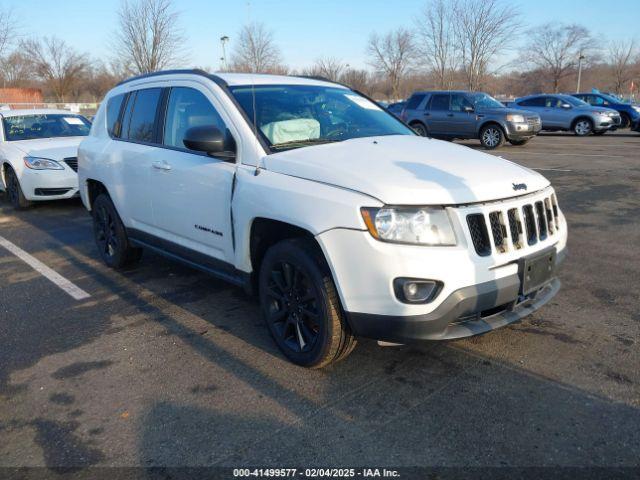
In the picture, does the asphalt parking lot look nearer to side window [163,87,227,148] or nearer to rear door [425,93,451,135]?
side window [163,87,227,148]

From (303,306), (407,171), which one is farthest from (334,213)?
(303,306)

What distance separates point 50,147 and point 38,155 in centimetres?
28

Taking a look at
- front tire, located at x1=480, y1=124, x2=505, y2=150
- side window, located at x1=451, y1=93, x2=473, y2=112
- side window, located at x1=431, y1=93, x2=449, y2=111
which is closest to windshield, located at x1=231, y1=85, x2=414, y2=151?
front tire, located at x1=480, y1=124, x2=505, y2=150

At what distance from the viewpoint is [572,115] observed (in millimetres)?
20375

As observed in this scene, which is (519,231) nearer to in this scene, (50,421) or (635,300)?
(635,300)

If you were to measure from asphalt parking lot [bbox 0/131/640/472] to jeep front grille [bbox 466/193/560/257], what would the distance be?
2.62 feet

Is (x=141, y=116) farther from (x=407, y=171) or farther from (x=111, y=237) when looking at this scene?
(x=407, y=171)

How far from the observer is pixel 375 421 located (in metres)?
2.80

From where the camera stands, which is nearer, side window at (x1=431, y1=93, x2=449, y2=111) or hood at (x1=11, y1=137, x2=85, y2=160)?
hood at (x1=11, y1=137, x2=85, y2=160)

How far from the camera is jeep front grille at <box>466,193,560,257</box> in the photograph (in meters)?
2.88

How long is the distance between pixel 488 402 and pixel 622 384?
812 millimetres

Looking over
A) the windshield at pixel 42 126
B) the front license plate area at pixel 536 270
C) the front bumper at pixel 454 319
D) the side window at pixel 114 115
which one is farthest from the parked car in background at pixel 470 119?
the front bumper at pixel 454 319

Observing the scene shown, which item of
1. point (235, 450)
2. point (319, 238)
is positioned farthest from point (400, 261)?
point (235, 450)

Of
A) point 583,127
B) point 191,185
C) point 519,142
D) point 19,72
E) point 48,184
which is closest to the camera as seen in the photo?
point 191,185
